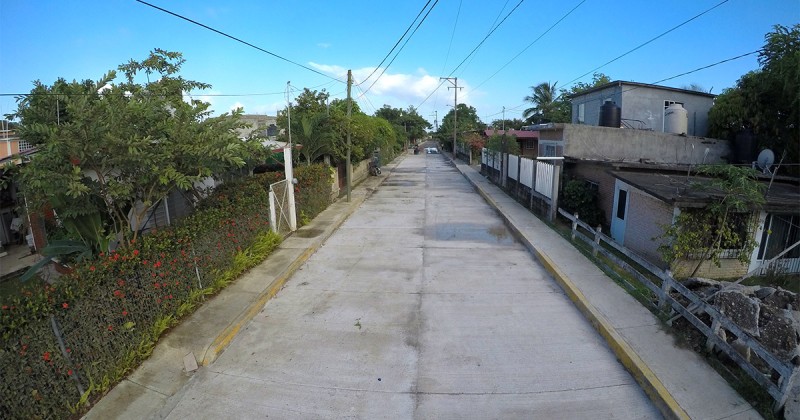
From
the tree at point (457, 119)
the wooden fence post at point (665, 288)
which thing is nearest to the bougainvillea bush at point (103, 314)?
the wooden fence post at point (665, 288)

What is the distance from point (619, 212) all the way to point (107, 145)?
1191 centimetres

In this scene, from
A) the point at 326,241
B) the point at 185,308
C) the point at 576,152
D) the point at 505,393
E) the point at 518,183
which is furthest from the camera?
the point at 518,183

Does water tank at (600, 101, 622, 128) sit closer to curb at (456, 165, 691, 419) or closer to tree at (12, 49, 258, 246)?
curb at (456, 165, 691, 419)

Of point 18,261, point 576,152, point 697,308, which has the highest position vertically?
point 576,152

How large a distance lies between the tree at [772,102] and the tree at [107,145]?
19.4 metres

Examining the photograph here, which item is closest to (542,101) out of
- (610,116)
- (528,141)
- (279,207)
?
(528,141)

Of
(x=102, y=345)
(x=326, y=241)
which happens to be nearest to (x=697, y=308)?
(x=102, y=345)

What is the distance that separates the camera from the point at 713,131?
65.1 feet

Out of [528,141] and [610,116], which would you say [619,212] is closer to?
[610,116]

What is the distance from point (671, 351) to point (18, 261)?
548 inches

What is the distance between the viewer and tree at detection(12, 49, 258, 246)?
17.4 ft

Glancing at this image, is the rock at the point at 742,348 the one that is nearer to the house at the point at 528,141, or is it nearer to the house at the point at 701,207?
the house at the point at 701,207

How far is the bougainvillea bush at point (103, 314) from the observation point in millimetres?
3552

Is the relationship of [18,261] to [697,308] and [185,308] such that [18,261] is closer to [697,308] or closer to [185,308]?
[185,308]
